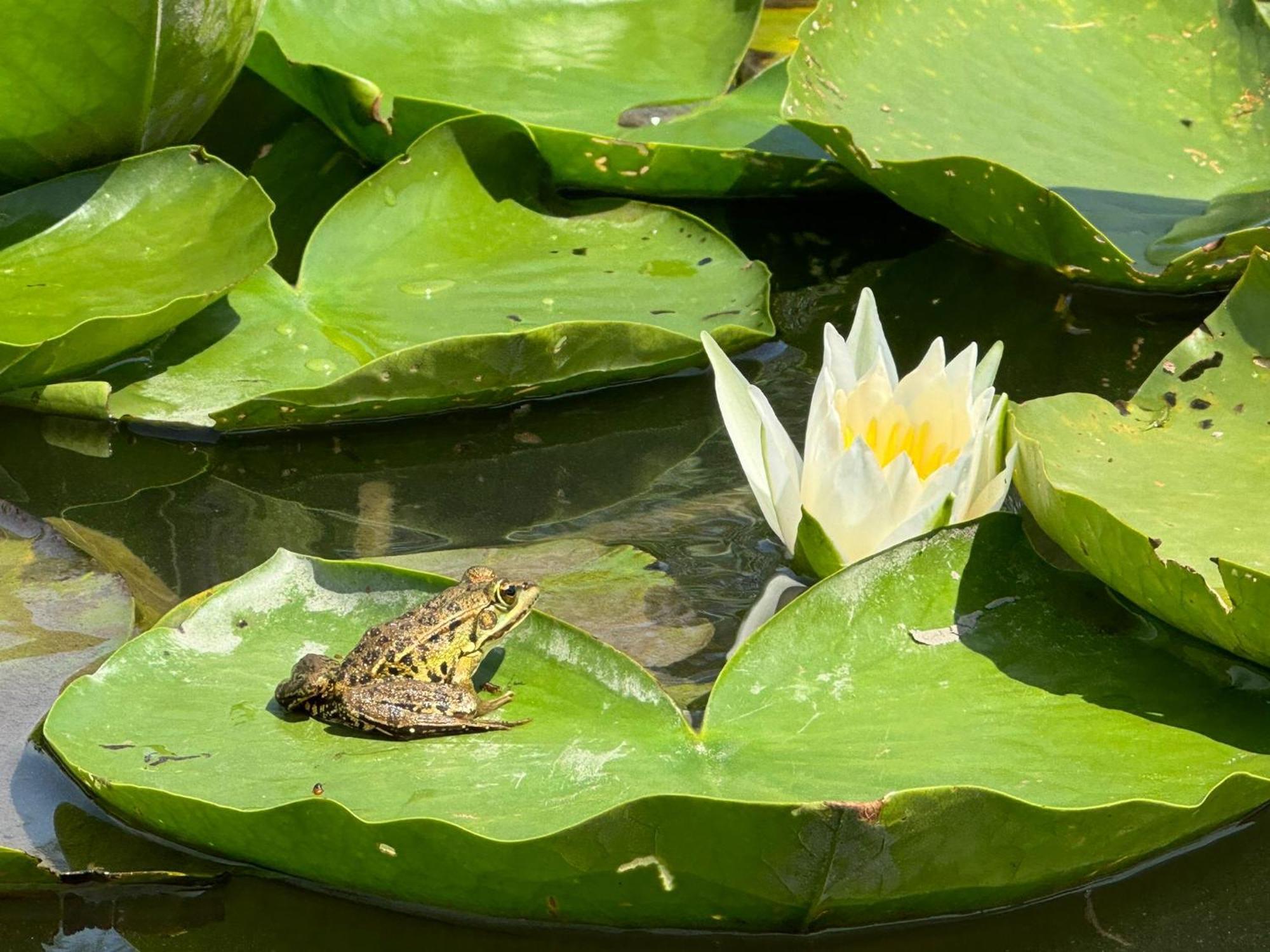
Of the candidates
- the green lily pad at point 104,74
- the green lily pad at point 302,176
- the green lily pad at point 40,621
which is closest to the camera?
the green lily pad at point 40,621

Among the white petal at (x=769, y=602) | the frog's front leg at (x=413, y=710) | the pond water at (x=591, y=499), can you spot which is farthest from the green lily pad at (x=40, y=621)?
the white petal at (x=769, y=602)

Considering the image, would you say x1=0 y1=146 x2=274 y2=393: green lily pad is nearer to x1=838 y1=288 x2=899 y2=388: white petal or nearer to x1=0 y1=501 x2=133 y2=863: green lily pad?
x1=0 y1=501 x2=133 y2=863: green lily pad

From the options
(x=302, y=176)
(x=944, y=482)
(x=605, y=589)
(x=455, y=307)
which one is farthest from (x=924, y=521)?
(x=302, y=176)

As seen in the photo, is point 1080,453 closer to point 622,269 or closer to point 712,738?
point 712,738

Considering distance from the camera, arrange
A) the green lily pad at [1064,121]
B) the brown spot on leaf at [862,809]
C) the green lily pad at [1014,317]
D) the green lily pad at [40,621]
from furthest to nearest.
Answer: the green lily pad at [1014,317]
the green lily pad at [1064,121]
the green lily pad at [40,621]
the brown spot on leaf at [862,809]

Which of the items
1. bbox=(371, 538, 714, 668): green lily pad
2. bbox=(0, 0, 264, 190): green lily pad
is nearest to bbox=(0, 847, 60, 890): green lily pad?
bbox=(371, 538, 714, 668): green lily pad

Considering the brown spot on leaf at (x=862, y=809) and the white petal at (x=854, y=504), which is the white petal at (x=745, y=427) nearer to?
the white petal at (x=854, y=504)
